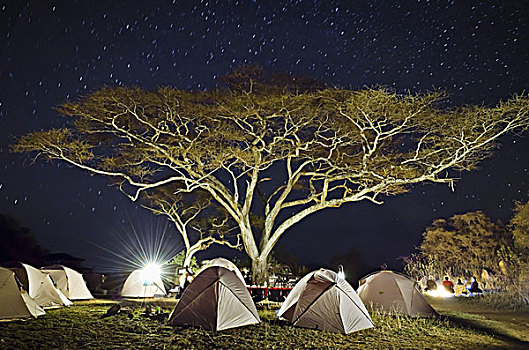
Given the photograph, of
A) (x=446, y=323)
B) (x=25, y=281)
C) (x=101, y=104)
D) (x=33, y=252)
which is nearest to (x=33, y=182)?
(x=33, y=252)

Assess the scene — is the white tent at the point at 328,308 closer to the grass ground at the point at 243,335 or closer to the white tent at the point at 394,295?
the grass ground at the point at 243,335

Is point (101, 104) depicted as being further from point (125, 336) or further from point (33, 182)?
point (33, 182)

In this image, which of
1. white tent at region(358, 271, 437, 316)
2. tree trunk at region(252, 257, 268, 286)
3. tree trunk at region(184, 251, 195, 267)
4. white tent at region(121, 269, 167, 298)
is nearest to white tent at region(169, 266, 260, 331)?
white tent at region(358, 271, 437, 316)

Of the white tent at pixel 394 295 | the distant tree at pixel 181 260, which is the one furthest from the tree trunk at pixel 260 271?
the distant tree at pixel 181 260

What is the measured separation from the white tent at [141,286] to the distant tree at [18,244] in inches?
369

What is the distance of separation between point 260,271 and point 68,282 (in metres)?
5.73

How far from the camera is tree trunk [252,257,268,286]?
51.2ft

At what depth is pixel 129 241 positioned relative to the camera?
87.2 feet

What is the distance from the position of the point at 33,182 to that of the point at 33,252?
11.2ft

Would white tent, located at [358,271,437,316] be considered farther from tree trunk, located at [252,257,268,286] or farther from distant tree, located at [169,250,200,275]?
distant tree, located at [169,250,200,275]

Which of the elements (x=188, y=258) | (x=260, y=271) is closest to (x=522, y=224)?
(x=260, y=271)

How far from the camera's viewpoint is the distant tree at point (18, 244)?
22.4 meters

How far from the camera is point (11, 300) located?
8938mm

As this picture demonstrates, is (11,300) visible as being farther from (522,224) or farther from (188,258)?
(522,224)
